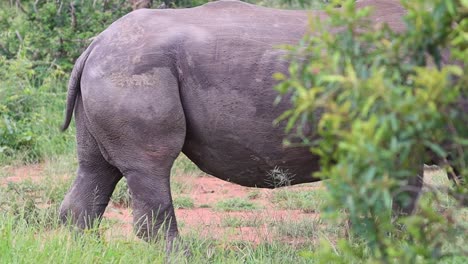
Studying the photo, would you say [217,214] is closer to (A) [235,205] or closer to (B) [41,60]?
(A) [235,205]

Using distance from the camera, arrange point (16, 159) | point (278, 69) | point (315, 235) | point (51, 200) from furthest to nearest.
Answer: point (16, 159) → point (51, 200) → point (315, 235) → point (278, 69)

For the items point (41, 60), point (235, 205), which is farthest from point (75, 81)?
point (41, 60)

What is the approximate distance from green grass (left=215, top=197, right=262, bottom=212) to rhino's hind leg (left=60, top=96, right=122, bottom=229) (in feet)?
5.03

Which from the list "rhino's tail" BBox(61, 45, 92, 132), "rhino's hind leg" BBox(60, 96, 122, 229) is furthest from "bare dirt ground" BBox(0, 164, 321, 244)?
"rhino's tail" BBox(61, 45, 92, 132)

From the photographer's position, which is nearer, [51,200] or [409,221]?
[409,221]

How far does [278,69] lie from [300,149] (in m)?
0.52

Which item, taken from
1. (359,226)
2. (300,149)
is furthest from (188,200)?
(359,226)

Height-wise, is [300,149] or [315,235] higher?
[300,149]

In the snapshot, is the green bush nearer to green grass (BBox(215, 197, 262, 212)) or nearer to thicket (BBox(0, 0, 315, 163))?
thicket (BBox(0, 0, 315, 163))

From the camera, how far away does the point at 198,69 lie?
16.9ft

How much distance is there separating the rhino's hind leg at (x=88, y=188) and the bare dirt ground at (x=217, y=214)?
0.17 metres

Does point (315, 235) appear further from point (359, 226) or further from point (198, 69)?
point (359, 226)

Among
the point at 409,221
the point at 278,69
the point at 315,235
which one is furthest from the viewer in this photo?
the point at 315,235

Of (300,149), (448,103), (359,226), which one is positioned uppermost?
(448,103)
